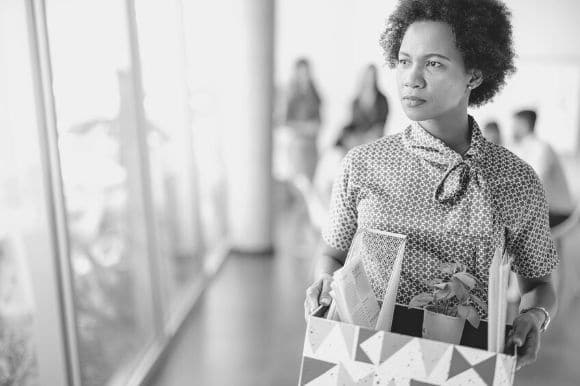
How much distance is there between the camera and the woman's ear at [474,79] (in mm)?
1291

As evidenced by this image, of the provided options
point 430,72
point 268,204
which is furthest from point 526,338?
point 268,204

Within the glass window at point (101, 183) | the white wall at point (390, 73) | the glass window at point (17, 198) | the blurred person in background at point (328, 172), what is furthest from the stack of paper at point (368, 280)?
the blurred person in background at point (328, 172)

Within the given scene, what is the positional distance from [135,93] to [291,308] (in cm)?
197

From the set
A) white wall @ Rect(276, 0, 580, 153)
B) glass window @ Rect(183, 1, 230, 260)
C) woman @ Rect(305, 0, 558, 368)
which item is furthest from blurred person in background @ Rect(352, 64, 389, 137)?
woman @ Rect(305, 0, 558, 368)

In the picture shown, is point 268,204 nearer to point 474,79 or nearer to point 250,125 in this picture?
point 250,125

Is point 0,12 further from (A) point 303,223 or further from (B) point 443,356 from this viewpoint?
(A) point 303,223

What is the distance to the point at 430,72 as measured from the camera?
122 cm

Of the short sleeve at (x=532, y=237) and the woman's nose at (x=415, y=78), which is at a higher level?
the woman's nose at (x=415, y=78)

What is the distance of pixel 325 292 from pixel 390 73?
119 inches

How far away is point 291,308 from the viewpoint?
13.7 feet

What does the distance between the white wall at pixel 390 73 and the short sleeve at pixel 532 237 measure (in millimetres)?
2370

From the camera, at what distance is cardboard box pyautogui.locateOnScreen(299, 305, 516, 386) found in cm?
94

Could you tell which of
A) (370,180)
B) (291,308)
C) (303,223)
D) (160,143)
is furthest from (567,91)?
(370,180)

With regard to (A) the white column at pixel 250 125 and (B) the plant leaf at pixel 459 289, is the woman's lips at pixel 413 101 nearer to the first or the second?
(B) the plant leaf at pixel 459 289
